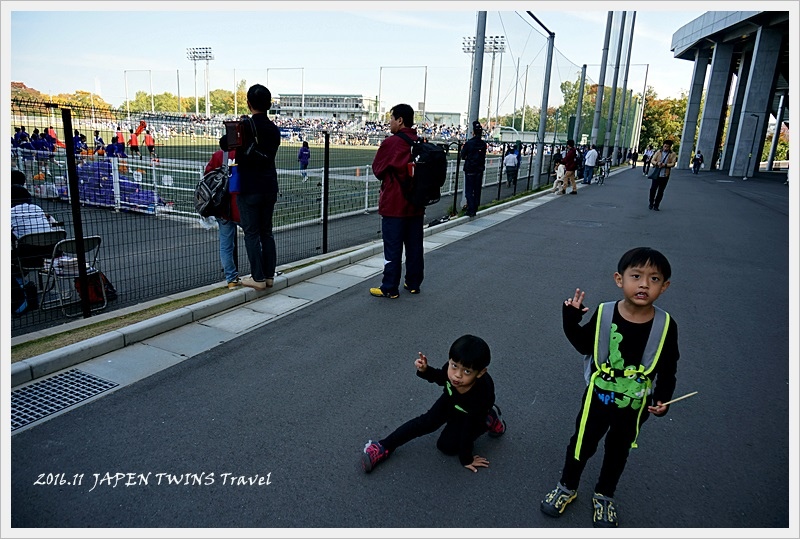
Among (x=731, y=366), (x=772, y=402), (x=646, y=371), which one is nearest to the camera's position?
(x=646, y=371)

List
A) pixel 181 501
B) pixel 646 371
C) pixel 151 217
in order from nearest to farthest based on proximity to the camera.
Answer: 1. pixel 646 371
2. pixel 181 501
3. pixel 151 217

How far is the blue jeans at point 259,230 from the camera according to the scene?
539 centimetres

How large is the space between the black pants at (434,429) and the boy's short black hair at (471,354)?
334 mm

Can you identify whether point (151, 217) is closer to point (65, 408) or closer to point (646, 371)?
point (65, 408)

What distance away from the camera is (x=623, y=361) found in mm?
2482

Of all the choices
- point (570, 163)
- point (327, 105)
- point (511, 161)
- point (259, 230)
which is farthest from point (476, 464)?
point (327, 105)

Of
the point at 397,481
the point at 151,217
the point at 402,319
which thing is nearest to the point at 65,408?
the point at 397,481

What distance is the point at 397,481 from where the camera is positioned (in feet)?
9.36

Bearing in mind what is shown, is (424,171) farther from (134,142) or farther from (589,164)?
Result: (589,164)

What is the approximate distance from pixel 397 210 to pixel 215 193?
195 cm

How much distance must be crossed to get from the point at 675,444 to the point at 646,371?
1197 mm

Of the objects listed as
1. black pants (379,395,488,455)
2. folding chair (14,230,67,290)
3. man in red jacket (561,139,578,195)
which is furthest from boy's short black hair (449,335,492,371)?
man in red jacket (561,139,578,195)

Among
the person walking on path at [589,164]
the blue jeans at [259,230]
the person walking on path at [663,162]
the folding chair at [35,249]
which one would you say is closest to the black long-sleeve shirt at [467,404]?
the blue jeans at [259,230]

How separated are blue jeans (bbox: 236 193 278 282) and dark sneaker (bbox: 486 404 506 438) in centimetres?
330
